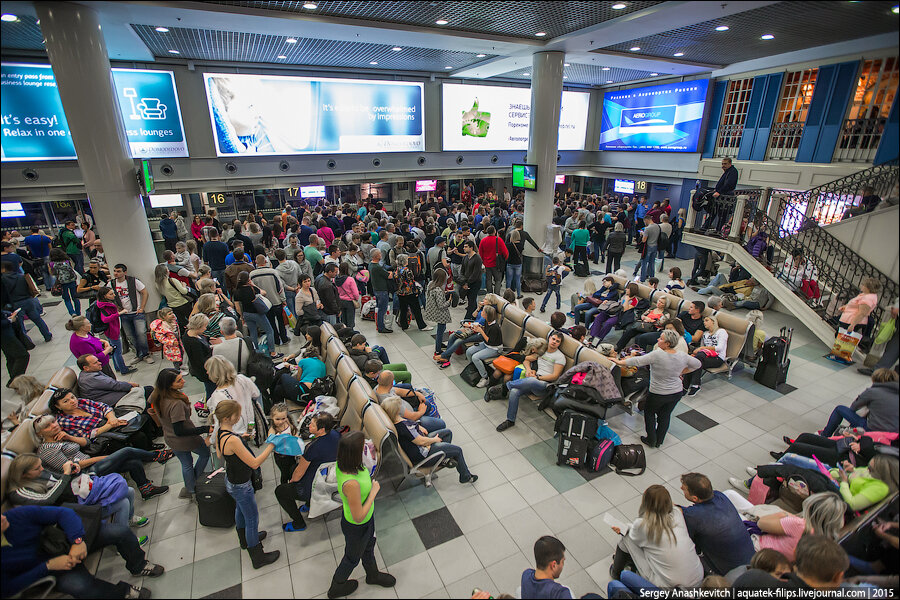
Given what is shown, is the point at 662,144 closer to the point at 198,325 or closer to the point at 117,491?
the point at 198,325

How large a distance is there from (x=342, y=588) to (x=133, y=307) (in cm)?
567

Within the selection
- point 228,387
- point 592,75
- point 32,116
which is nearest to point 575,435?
point 228,387

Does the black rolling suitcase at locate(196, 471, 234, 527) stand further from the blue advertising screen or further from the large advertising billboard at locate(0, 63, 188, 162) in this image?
the blue advertising screen

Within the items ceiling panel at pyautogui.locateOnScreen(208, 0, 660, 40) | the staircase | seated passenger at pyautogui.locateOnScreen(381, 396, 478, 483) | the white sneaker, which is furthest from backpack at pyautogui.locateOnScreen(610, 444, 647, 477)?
ceiling panel at pyautogui.locateOnScreen(208, 0, 660, 40)

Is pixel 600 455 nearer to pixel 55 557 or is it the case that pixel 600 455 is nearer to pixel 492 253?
pixel 55 557

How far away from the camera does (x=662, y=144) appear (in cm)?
1520

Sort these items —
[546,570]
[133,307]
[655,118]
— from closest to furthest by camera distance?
[546,570] < [133,307] < [655,118]

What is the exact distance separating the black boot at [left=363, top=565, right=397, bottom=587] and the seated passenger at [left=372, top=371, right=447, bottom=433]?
54.7 inches

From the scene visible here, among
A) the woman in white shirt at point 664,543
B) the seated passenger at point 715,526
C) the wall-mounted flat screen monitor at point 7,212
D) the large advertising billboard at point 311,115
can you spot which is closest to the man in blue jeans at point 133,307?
the wall-mounted flat screen monitor at point 7,212

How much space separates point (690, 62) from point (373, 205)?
981 centimetres

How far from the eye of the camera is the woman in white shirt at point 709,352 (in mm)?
6066

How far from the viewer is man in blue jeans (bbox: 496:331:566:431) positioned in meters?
5.43

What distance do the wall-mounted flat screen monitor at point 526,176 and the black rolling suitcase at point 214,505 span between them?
8.83 meters

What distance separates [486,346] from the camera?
6.65m
